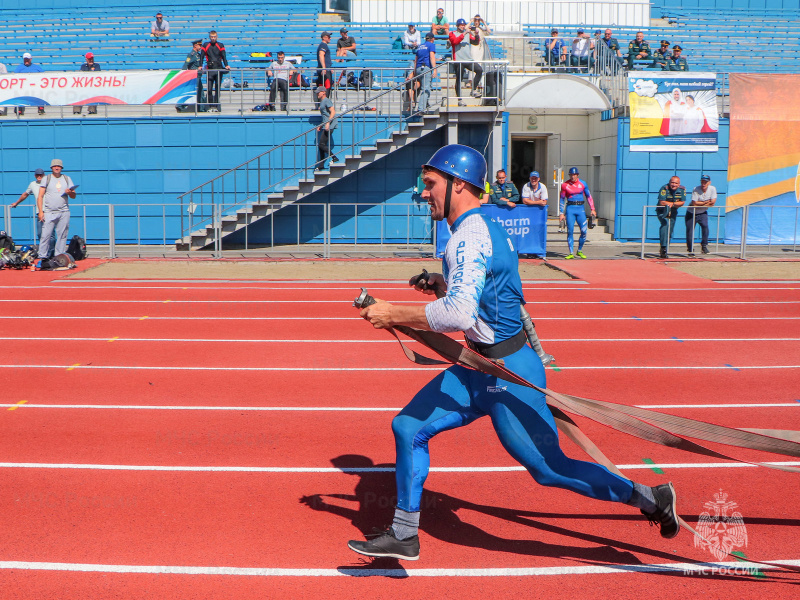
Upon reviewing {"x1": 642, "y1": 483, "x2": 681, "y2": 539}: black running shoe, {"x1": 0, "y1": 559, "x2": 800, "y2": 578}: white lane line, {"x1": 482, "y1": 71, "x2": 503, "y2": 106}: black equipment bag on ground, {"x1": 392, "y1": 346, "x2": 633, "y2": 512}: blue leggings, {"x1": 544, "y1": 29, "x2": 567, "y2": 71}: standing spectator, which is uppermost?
{"x1": 544, "y1": 29, "x2": 567, "y2": 71}: standing spectator

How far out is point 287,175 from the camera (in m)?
22.9

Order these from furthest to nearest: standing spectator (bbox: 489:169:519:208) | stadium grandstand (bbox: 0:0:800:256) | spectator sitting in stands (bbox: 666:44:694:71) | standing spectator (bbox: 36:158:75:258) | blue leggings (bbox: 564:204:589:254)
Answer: spectator sitting in stands (bbox: 666:44:694:71) → stadium grandstand (bbox: 0:0:800:256) → blue leggings (bbox: 564:204:589:254) → standing spectator (bbox: 489:169:519:208) → standing spectator (bbox: 36:158:75:258)

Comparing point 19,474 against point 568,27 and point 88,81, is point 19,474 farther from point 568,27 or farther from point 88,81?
point 568,27

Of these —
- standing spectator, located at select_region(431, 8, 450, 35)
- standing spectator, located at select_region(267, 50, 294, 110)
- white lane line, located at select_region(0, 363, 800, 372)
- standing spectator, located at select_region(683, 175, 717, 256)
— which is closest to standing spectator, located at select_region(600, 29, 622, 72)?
standing spectator, located at select_region(431, 8, 450, 35)

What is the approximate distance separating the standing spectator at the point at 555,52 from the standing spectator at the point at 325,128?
684 cm

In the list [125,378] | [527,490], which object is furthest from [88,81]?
[527,490]

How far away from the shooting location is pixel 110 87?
2266cm

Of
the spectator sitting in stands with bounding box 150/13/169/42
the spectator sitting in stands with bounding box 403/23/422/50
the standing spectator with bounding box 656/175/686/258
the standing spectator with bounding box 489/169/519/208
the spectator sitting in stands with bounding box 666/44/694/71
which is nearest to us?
the standing spectator with bounding box 489/169/519/208

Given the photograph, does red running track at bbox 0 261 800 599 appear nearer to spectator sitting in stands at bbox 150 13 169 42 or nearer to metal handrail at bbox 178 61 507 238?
metal handrail at bbox 178 61 507 238

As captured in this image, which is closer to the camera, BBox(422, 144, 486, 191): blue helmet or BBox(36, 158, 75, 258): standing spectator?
BBox(422, 144, 486, 191): blue helmet

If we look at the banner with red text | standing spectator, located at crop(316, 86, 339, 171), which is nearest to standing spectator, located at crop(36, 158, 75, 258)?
the banner with red text

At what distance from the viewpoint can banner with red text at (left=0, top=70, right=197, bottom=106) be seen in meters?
22.6

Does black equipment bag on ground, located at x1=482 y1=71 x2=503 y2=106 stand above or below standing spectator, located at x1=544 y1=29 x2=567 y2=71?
below

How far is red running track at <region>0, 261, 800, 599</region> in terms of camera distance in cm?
427
